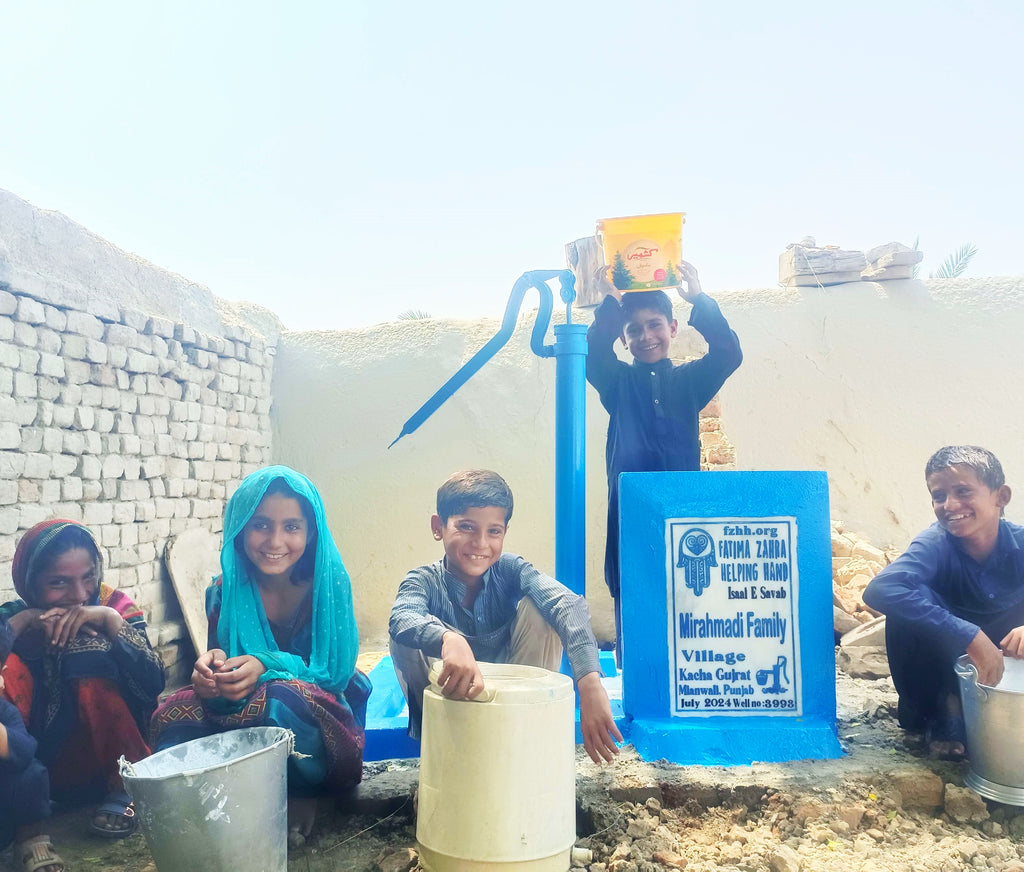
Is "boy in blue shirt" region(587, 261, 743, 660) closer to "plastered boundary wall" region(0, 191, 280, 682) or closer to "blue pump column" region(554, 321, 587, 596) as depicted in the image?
"blue pump column" region(554, 321, 587, 596)

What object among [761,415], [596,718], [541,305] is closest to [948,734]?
[596,718]

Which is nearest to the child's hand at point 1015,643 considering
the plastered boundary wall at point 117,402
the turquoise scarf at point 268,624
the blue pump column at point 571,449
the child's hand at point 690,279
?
the blue pump column at point 571,449

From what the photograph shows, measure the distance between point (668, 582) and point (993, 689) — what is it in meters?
1.01

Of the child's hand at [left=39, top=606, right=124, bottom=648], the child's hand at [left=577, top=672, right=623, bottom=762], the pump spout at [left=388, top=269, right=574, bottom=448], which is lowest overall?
the child's hand at [left=577, top=672, right=623, bottom=762]

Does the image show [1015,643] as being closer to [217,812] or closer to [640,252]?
[640,252]

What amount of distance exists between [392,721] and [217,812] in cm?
105

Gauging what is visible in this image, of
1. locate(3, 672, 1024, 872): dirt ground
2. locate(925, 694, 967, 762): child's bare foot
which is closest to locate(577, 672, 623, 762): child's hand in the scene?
locate(3, 672, 1024, 872): dirt ground

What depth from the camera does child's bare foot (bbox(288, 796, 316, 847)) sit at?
6.94 ft

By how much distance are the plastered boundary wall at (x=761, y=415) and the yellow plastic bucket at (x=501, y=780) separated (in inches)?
132

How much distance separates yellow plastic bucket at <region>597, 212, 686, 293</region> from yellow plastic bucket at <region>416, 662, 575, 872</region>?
1.65 meters

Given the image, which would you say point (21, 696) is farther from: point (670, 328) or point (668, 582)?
point (670, 328)

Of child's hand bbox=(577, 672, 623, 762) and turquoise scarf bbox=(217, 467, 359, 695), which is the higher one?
turquoise scarf bbox=(217, 467, 359, 695)

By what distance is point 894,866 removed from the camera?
6.59 feet

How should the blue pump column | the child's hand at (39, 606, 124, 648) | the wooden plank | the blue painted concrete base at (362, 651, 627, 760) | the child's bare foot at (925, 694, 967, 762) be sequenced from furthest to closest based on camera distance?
1. the wooden plank
2. the blue pump column
3. the blue painted concrete base at (362, 651, 627, 760)
4. the child's bare foot at (925, 694, 967, 762)
5. the child's hand at (39, 606, 124, 648)
